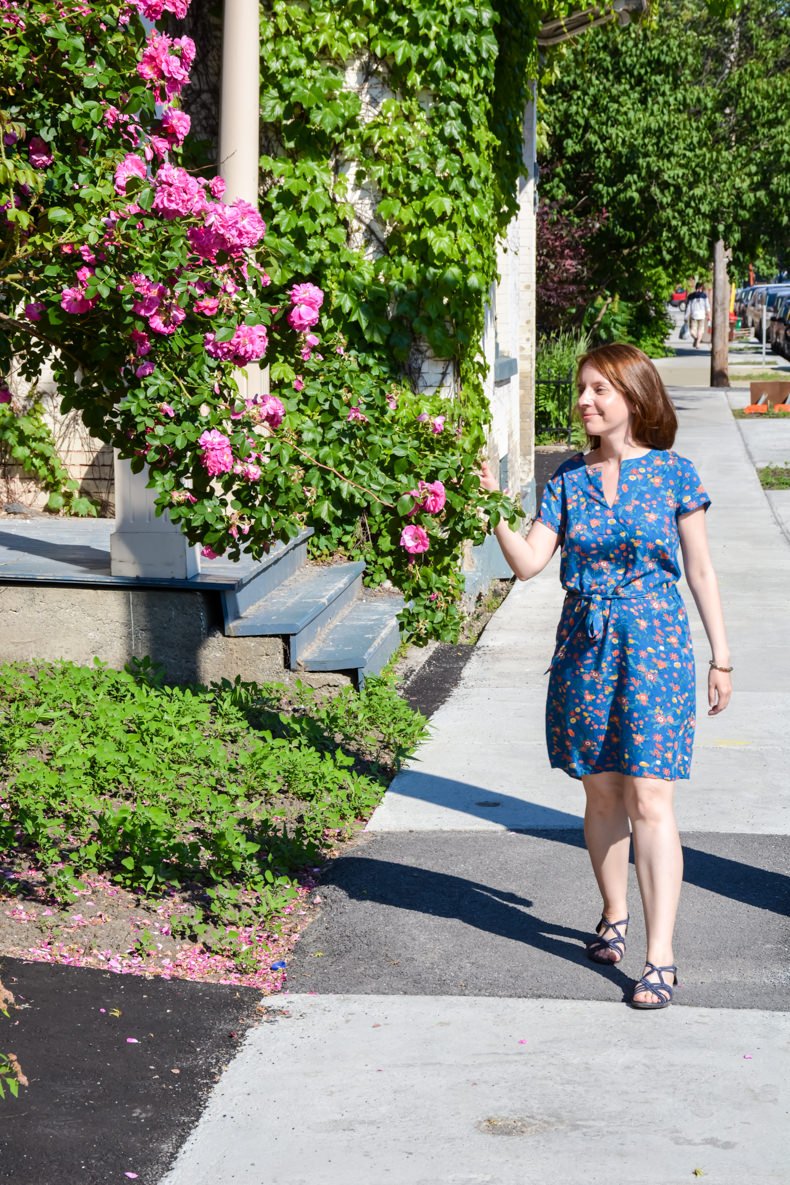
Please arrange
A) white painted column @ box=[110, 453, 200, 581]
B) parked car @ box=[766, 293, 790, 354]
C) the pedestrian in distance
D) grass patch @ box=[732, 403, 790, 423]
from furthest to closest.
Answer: the pedestrian in distance, parked car @ box=[766, 293, 790, 354], grass patch @ box=[732, 403, 790, 423], white painted column @ box=[110, 453, 200, 581]

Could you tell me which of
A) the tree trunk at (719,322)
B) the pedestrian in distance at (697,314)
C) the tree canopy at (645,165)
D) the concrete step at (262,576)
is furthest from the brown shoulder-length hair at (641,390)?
the pedestrian in distance at (697,314)

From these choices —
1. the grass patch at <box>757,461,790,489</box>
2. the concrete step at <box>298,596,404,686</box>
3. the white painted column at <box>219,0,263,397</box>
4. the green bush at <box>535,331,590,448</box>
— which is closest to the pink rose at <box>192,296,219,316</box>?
the concrete step at <box>298,596,404,686</box>

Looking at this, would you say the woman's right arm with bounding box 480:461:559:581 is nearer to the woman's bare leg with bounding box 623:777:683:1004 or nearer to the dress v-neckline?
the dress v-neckline

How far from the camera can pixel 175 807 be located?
5184mm

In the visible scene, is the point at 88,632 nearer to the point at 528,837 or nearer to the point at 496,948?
the point at 528,837

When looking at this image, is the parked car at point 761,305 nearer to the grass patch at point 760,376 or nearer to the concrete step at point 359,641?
the grass patch at point 760,376

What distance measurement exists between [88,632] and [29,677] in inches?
15.4

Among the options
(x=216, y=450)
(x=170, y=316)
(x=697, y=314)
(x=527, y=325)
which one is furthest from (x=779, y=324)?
(x=170, y=316)

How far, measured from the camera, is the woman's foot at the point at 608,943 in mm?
4012

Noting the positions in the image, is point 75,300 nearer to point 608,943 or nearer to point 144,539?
point 608,943

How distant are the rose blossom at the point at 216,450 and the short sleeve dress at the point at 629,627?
1.03 metres

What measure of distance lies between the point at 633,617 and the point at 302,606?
11.3ft

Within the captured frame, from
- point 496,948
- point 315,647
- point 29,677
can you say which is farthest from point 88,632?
point 496,948

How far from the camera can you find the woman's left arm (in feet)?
12.5
